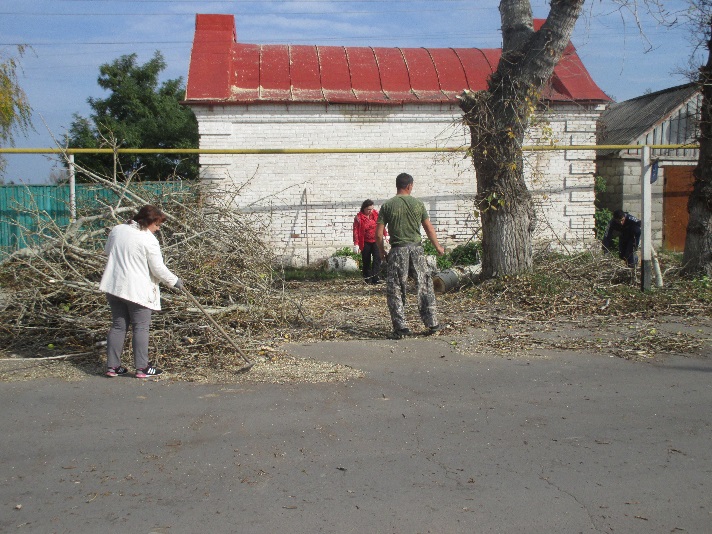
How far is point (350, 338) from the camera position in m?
7.34

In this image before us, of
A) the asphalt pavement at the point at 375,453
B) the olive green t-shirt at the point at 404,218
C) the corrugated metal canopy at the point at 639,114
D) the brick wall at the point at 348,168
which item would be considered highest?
the corrugated metal canopy at the point at 639,114

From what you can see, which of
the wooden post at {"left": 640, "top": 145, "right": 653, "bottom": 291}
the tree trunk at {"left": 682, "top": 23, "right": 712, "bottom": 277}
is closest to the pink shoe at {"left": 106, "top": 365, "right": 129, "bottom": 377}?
the wooden post at {"left": 640, "top": 145, "right": 653, "bottom": 291}

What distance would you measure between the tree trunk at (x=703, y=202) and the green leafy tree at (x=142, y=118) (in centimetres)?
1327

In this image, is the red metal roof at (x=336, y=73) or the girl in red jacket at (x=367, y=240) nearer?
the girl in red jacket at (x=367, y=240)

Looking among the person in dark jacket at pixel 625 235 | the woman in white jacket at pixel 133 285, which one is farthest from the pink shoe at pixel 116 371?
the person in dark jacket at pixel 625 235

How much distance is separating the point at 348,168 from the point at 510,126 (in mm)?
5045

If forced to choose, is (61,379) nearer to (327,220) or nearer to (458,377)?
(458,377)

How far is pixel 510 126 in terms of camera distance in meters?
9.02

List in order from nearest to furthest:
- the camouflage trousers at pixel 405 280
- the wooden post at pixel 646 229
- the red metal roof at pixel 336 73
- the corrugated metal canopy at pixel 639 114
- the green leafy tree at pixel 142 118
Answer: the camouflage trousers at pixel 405 280
the wooden post at pixel 646 229
the red metal roof at pixel 336 73
the corrugated metal canopy at pixel 639 114
the green leafy tree at pixel 142 118

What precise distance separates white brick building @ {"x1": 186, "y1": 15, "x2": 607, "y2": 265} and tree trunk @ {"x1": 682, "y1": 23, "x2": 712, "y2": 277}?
3415mm

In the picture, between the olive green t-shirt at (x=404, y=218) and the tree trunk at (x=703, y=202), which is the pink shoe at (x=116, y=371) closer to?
the olive green t-shirt at (x=404, y=218)

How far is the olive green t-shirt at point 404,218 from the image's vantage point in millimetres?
7133

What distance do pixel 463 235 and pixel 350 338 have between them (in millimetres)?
6943

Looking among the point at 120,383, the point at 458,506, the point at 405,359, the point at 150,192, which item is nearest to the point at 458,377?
the point at 405,359
